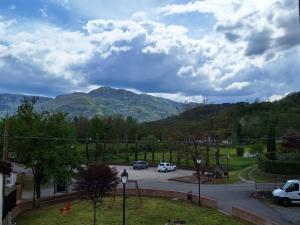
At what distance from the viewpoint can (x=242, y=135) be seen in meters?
114

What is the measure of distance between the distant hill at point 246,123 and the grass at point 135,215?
4388 centimetres

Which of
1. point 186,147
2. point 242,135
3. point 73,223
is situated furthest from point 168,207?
point 242,135

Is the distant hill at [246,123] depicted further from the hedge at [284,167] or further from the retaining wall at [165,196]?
the retaining wall at [165,196]

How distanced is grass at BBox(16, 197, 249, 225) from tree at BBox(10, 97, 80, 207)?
3766 millimetres

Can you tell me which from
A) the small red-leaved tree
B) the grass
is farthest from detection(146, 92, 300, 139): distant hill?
the small red-leaved tree

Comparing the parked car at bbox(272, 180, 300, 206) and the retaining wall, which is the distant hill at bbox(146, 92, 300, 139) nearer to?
the retaining wall

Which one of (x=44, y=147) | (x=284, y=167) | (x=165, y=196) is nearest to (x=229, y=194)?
(x=165, y=196)

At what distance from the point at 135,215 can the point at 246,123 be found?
4069 inches

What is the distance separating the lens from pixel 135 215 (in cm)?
3791

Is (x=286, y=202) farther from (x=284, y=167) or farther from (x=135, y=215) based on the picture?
(x=284, y=167)

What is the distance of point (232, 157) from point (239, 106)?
261ft

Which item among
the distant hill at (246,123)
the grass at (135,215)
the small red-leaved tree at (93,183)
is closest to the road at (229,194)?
the grass at (135,215)

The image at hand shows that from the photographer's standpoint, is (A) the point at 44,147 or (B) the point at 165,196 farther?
(B) the point at 165,196

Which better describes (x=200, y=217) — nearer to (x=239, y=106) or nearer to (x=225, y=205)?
(x=225, y=205)
